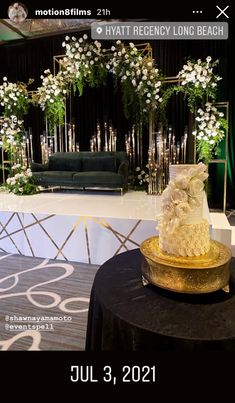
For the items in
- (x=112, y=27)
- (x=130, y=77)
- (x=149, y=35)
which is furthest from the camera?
(x=130, y=77)

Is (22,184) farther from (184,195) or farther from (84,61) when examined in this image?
(184,195)

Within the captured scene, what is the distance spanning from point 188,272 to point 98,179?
3.92 metres

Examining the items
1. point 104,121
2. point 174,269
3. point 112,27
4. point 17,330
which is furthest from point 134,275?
point 104,121

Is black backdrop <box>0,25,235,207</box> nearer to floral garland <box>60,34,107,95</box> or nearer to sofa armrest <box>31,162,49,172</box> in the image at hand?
floral garland <box>60,34,107,95</box>

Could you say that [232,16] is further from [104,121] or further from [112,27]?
[104,121]

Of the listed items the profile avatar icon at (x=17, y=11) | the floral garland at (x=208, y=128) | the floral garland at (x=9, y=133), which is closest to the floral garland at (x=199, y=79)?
the floral garland at (x=208, y=128)

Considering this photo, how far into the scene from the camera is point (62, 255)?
10.8 ft

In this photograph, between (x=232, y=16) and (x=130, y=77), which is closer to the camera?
(x=232, y=16)

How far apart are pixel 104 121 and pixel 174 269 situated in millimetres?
5468

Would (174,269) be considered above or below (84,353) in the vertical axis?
above

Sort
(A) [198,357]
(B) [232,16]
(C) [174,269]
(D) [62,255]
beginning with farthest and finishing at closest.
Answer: (D) [62,255]
(B) [232,16]
(C) [174,269]
(A) [198,357]

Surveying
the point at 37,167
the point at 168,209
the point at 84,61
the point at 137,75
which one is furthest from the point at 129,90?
the point at 168,209

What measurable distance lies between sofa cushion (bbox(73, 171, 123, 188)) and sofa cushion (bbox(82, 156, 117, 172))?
0.55 meters

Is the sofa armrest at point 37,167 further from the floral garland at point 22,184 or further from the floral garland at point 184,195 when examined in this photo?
the floral garland at point 184,195
